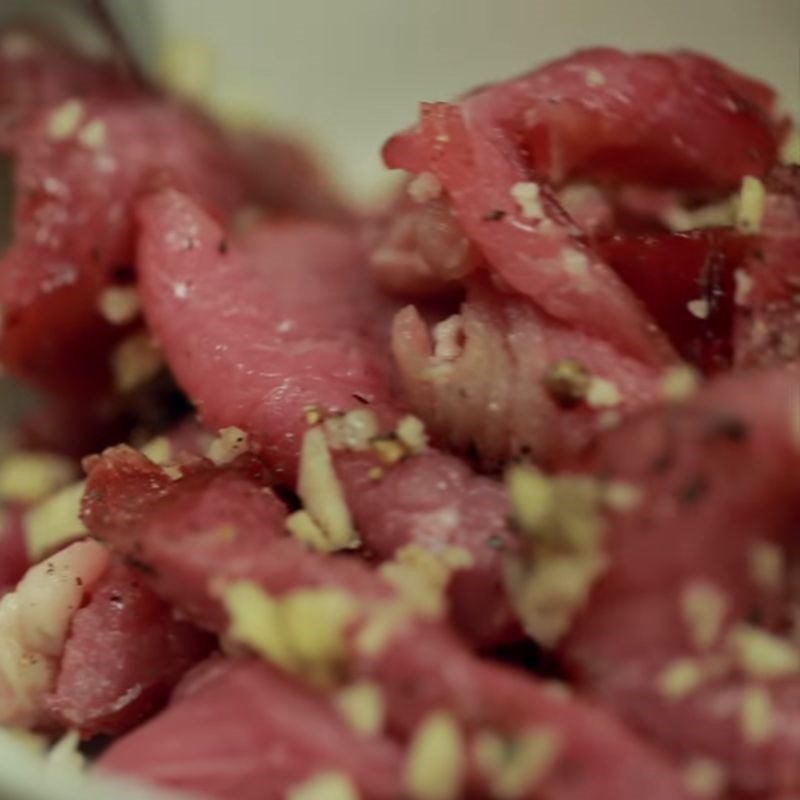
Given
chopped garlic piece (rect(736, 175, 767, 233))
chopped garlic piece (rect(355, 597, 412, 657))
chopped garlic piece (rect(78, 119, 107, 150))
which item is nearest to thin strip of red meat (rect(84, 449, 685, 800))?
chopped garlic piece (rect(355, 597, 412, 657))

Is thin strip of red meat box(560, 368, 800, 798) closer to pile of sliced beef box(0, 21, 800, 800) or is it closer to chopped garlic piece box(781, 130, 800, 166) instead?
pile of sliced beef box(0, 21, 800, 800)

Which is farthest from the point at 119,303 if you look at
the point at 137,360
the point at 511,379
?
the point at 511,379

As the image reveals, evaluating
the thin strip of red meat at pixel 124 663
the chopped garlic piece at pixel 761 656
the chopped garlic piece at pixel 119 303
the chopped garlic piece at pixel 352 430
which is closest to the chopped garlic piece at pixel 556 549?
the chopped garlic piece at pixel 761 656

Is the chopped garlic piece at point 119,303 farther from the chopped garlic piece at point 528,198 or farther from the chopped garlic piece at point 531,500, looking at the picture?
the chopped garlic piece at point 531,500

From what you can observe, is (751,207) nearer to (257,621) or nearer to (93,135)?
(257,621)

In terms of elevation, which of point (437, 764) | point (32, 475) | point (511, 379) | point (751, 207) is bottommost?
point (32, 475)

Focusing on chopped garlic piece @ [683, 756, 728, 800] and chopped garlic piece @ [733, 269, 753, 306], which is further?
chopped garlic piece @ [733, 269, 753, 306]

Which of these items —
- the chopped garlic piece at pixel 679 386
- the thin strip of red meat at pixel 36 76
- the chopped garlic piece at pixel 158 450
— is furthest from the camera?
the thin strip of red meat at pixel 36 76
